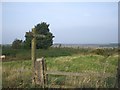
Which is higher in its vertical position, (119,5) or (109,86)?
(119,5)

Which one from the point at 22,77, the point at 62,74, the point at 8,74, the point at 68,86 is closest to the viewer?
the point at 68,86

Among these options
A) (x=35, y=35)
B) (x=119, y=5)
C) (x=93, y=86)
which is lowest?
(x=93, y=86)

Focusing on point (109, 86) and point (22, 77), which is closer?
point (109, 86)

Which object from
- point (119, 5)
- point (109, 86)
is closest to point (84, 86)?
point (109, 86)

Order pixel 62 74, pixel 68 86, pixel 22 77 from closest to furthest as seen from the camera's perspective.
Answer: pixel 68 86 → pixel 62 74 → pixel 22 77

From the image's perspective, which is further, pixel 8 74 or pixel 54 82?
pixel 8 74

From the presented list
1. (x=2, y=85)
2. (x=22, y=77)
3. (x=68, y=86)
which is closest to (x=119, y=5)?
(x=68, y=86)

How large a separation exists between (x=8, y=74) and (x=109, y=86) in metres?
2.91

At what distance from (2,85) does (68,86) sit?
1.61m

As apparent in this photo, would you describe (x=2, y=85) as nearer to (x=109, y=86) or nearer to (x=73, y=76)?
(x=73, y=76)

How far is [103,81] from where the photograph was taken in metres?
5.84

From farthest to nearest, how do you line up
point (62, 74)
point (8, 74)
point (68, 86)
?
point (8, 74) < point (62, 74) < point (68, 86)

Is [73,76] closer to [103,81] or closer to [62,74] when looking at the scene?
[62,74]

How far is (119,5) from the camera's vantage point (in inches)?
244
